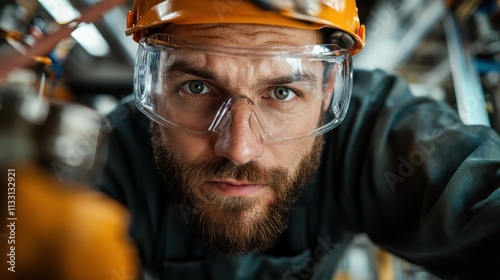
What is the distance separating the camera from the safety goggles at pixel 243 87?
1.04m

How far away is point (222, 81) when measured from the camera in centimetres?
105

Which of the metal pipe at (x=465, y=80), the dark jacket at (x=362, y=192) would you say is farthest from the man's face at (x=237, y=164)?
the metal pipe at (x=465, y=80)

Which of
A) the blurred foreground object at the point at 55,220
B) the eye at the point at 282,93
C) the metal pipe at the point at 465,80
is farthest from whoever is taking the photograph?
the metal pipe at the point at 465,80

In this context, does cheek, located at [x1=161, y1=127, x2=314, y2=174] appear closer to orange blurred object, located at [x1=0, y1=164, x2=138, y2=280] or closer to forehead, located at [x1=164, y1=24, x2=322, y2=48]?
forehead, located at [x1=164, y1=24, x2=322, y2=48]

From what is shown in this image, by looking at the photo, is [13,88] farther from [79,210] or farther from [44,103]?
[79,210]

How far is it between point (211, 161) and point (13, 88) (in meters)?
1.01

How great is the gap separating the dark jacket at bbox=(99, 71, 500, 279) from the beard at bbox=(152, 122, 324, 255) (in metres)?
0.15

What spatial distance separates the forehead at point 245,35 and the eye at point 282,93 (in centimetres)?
11

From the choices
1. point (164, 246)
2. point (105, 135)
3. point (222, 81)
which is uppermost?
point (222, 81)

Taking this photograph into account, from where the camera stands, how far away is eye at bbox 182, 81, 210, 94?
43.7 inches

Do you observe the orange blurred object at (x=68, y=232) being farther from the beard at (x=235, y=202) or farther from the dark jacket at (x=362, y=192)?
the beard at (x=235, y=202)

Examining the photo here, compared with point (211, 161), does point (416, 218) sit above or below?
below

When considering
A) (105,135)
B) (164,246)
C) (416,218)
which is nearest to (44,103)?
(105,135)

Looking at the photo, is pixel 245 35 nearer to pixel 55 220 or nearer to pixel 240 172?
pixel 240 172
